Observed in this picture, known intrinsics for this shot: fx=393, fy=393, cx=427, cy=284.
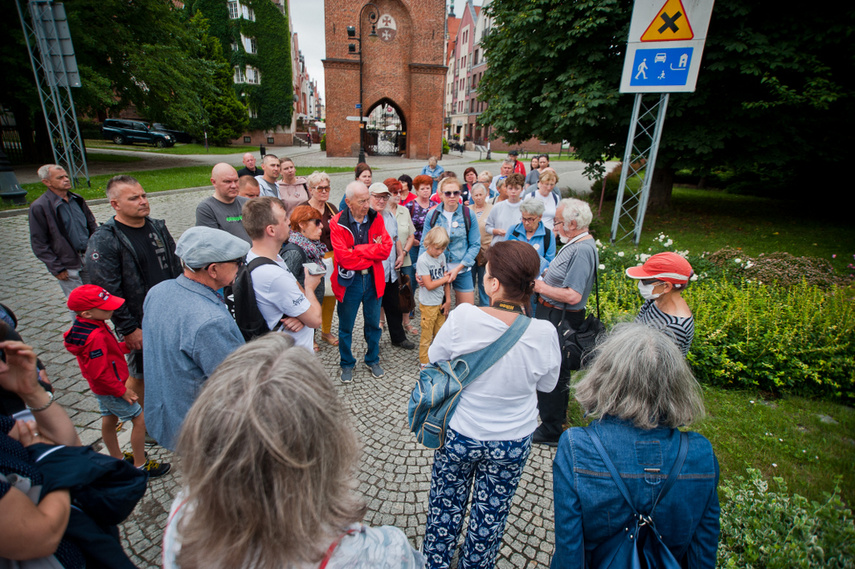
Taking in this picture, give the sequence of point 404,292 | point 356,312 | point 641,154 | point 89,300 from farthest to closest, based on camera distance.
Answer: point 641,154
point 404,292
point 356,312
point 89,300

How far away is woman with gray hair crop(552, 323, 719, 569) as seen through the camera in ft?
4.85

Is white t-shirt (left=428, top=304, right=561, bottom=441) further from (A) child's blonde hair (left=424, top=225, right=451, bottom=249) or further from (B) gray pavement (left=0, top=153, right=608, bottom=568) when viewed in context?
A: (A) child's blonde hair (left=424, top=225, right=451, bottom=249)

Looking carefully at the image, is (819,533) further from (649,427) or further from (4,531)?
(4,531)

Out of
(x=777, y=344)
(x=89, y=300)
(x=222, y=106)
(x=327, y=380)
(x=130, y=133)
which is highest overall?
(x=222, y=106)

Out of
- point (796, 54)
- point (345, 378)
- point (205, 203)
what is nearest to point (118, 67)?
point (205, 203)

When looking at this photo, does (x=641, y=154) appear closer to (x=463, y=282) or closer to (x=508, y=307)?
(x=463, y=282)

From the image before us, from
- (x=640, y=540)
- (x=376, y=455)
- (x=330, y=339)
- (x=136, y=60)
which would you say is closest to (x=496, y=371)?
(x=640, y=540)

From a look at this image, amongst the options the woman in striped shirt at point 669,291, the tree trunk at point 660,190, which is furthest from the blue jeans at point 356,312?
the tree trunk at point 660,190

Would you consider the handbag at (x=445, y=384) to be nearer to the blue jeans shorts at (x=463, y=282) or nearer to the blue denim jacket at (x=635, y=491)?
the blue denim jacket at (x=635, y=491)

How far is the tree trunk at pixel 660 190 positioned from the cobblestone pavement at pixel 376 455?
34.2 ft

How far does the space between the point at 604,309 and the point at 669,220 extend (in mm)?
8036

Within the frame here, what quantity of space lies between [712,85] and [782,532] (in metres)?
10.3

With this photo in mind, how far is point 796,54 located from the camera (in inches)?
310

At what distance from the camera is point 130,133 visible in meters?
29.3
